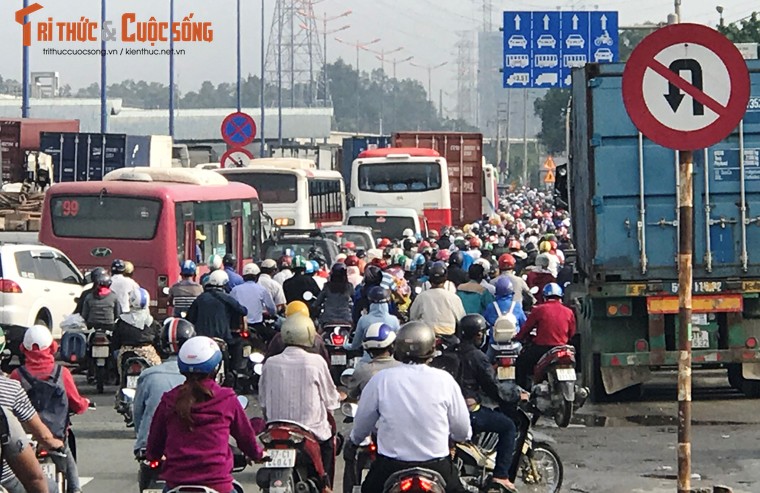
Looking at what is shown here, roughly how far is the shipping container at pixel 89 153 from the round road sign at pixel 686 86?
123 ft

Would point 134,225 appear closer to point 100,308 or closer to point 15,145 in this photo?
point 100,308

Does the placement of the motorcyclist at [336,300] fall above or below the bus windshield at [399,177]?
below

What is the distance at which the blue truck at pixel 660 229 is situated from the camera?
16.7 meters

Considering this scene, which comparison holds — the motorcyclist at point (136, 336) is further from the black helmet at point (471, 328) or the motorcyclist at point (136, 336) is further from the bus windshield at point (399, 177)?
the bus windshield at point (399, 177)

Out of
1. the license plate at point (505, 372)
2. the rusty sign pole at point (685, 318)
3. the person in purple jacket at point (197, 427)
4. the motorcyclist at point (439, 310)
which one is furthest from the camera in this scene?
the motorcyclist at point (439, 310)

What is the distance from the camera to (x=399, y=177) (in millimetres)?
45000

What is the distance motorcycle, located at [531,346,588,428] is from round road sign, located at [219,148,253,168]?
61.2 feet

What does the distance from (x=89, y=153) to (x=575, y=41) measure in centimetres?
1518

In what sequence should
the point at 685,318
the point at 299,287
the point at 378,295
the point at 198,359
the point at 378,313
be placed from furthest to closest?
the point at 299,287
the point at 378,295
the point at 378,313
the point at 685,318
the point at 198,359

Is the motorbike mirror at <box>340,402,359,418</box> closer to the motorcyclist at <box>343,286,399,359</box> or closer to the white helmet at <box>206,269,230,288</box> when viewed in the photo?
the motorcyclist at <box>343,286,399,359</box>

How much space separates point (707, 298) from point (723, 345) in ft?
1.80

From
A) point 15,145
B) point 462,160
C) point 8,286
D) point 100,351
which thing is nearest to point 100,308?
point 100,351

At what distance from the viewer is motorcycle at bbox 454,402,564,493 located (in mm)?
9984

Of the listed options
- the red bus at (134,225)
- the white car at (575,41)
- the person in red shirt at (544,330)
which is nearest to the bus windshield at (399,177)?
the white car at (575,41)
